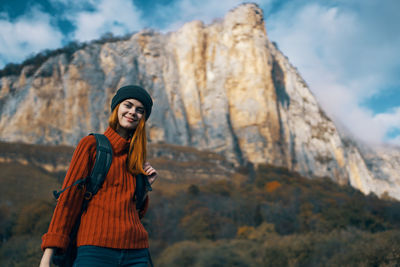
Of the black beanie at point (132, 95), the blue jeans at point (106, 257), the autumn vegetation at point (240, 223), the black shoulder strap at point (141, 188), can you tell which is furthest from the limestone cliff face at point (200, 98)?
the blue jeans at point (106, 257)

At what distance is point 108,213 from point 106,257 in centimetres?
22

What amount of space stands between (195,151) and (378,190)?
137ft

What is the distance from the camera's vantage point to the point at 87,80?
190 ft

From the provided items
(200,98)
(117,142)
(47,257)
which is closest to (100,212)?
(47,257)

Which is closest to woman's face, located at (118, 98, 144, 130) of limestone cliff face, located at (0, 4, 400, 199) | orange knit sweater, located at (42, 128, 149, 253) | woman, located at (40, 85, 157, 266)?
woman, located at (40, 85, 157, 266)

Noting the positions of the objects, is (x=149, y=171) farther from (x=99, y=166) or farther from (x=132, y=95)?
(x=132, y=95)

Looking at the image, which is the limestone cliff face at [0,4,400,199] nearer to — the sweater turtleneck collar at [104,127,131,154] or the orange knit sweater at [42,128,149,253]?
the sweater turtleneck collar at [104,127,131,154]

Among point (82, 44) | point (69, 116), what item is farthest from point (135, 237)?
point (82, 44)

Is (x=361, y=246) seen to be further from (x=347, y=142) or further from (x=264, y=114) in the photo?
(x=347, y=142)

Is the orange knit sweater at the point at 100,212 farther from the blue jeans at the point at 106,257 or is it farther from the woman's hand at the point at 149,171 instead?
the woman's hand at the point at 149,171

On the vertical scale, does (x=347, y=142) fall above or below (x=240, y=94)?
below

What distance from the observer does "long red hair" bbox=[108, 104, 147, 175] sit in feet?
6.81

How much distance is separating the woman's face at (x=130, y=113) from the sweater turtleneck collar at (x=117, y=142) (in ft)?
0.30

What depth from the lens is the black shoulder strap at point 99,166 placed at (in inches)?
73.5
